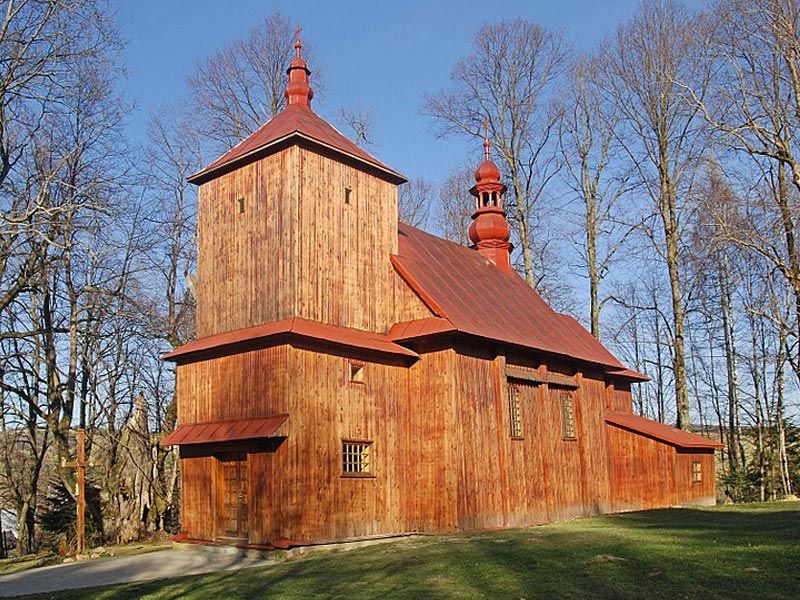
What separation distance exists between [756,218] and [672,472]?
8.77 meters

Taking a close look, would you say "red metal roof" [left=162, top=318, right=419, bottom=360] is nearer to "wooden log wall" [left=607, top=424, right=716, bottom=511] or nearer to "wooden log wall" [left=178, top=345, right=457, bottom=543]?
"wooden log wall" [left=178, top=345, right=457, bottom=543]

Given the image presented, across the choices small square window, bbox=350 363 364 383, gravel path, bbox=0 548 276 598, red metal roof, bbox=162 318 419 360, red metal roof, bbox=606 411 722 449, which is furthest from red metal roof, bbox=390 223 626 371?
gravel path, bbox=0 548 276 598

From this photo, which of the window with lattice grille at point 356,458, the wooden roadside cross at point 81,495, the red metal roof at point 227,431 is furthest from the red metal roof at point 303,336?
the wooden roadside cross at point 81,495

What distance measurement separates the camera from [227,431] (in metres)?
16.1

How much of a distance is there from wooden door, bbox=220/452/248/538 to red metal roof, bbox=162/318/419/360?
2370 millimetres

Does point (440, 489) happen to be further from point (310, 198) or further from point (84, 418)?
point (84, 418)

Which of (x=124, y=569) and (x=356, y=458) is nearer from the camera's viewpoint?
(x=124, y=569)

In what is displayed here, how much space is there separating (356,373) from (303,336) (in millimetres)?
1965

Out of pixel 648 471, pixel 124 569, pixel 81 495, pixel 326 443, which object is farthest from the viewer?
pixel 648 471

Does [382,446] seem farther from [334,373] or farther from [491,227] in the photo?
[491,227]

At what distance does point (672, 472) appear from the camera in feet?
84.5

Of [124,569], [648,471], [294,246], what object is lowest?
[124,569]

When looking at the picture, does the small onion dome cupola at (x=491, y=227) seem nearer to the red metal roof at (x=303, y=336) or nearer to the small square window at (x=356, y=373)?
the red metal roof at (x=303, y=336)

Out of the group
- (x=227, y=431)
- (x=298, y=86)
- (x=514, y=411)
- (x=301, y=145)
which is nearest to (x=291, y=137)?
(x=301, y=145)
